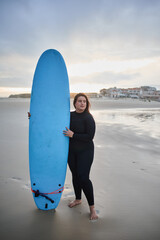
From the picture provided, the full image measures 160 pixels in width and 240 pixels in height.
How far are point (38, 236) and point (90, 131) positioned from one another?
1.24 m

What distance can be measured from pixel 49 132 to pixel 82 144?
1.45 ft

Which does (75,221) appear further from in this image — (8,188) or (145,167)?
(145,167)

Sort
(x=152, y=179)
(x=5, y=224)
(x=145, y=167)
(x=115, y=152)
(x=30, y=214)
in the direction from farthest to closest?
(x=115, y=152), (x=145, y=167), (x=152, y=179), (x=30, y=214), (x=5, y=224)

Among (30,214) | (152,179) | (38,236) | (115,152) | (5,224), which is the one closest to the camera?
(38,236)

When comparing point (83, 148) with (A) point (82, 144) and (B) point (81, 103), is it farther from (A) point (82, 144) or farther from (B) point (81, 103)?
(B) point (81, 103)

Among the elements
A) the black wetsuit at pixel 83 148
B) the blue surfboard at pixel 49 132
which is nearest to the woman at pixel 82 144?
the black wetsuit at pixel 83 148

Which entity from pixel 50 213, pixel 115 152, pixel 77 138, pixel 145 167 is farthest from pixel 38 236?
pixel 115 152

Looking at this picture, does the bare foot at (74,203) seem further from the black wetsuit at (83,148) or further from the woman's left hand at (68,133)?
the woman's left hand at (68,133)

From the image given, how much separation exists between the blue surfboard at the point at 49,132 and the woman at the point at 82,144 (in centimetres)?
10

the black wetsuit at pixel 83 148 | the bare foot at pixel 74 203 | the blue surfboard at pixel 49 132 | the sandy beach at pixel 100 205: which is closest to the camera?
the sandy beach at pixel 100 205

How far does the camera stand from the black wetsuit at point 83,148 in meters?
2.19

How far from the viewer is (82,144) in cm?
225

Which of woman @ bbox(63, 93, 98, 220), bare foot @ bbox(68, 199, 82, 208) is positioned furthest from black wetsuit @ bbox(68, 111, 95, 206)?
bare foot @ bbox(68, 199, 82, 208)

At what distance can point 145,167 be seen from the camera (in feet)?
12.3
